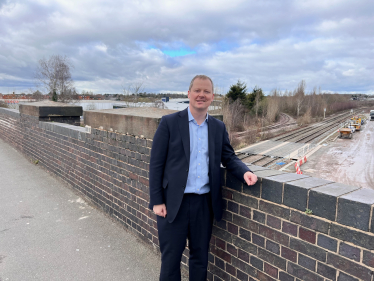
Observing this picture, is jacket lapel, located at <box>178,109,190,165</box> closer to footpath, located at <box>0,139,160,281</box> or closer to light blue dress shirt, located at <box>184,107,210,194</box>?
light blue dress shirt, located at <box>184,107,210,194</box>

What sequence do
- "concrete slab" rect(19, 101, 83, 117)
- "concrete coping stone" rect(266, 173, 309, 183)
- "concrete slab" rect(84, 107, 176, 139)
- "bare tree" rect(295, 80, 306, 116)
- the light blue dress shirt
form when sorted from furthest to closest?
1. "bare tree" rect(295, 80, 306, 116)
2. "concrete slab" rect(19, 101, 83, 117)
3. "concrete slab" rect(84, 107, 176, 139)
4. the light blue dress shirt
5. "concrete coping stone" rect(266, 173, 309, 183)

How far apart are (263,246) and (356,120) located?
75033 mm

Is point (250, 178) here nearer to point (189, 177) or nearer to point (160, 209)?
point (189, 177)

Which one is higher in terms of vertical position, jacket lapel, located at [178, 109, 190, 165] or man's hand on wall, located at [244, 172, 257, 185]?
jacket lapel, located at [178, 109, 190, 165]

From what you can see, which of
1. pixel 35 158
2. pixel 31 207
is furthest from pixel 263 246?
pixel 35 158

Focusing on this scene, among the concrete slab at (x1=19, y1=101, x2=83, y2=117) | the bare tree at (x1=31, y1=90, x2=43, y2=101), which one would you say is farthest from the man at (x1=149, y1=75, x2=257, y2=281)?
the bare tree at (x1=31, y1=90, x2=43, y2=101)

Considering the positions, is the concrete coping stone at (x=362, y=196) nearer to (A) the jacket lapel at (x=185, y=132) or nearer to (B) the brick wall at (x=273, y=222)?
(B) the brick wall at (x=273, y=222)

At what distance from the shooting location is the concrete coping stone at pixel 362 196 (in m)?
1.48

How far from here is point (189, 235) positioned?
86.9 inches

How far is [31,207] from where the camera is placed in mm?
4375

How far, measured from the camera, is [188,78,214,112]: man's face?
2.04 m

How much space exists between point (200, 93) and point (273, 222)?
1.13 m

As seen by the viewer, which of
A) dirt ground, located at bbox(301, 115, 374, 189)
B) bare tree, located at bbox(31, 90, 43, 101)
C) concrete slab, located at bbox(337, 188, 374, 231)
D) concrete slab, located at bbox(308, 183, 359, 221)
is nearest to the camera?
concrete slab, located at bbox(337, 188, 374, 231)

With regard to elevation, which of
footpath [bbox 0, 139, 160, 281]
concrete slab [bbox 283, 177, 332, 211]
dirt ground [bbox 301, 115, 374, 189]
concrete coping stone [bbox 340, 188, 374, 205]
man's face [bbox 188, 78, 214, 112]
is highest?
man's face [bbox 188, 78, 214, 112]
